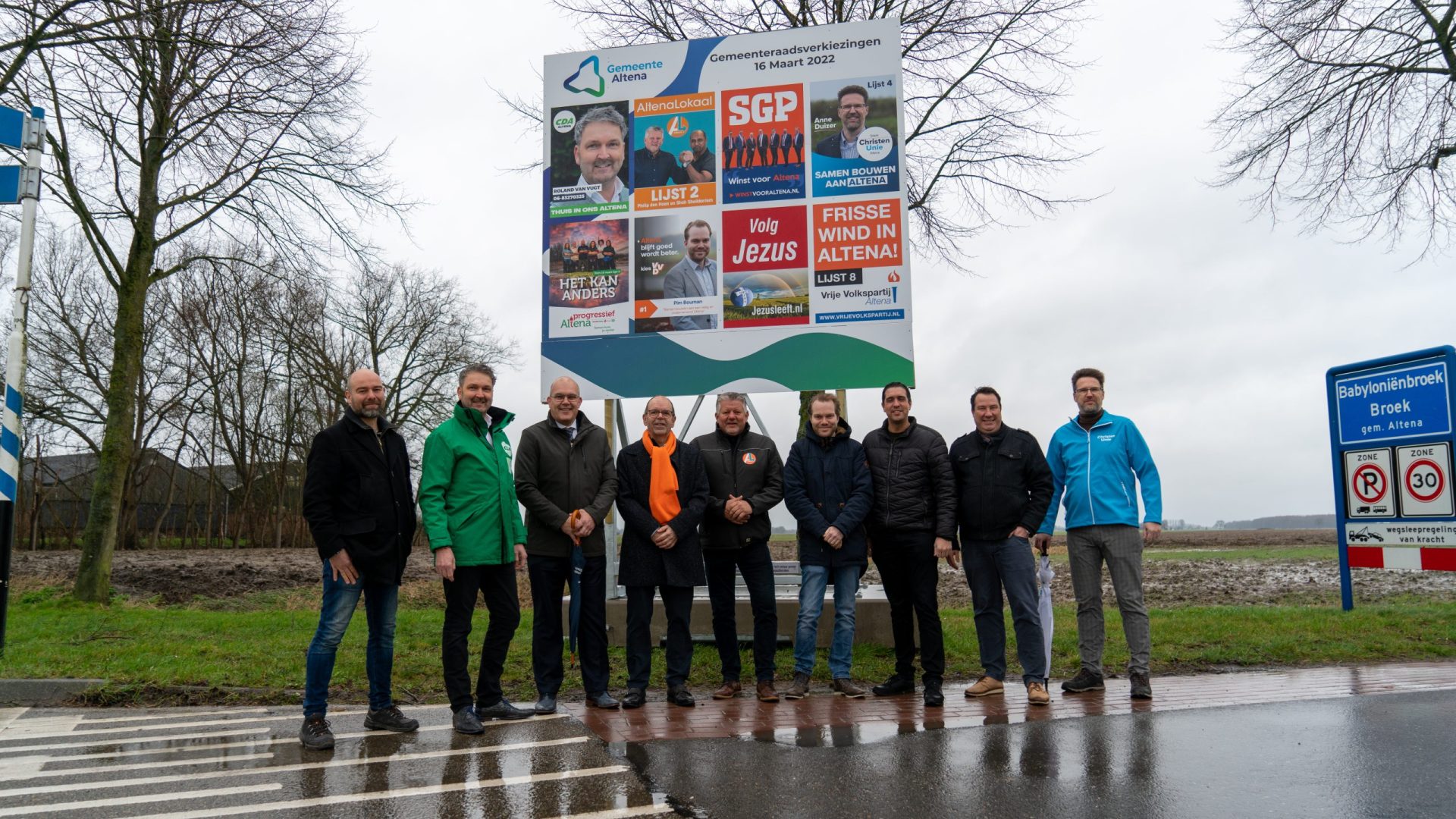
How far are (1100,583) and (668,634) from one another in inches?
114

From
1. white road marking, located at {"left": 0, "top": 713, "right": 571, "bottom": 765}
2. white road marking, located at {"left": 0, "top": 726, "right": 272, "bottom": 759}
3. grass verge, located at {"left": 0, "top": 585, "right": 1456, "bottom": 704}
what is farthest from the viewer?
grass verge, located at {"left": 0, "top": 585, "right": 1456, "bottom": 704}

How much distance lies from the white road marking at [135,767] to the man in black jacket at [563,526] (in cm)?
176

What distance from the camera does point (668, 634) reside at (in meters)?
Answer: 6.54

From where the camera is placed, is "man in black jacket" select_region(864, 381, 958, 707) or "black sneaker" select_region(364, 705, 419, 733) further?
"man in black jacket" select_region(864, 381, 958, 707)

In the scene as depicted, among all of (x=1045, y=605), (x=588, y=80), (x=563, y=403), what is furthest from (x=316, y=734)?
(x=588, y=80)

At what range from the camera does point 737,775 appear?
172 inches

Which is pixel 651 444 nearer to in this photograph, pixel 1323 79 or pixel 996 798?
pixel 996 798

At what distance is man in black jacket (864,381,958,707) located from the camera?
21.9ft

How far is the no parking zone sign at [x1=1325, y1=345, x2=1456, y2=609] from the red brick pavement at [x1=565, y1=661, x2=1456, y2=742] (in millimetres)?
2660

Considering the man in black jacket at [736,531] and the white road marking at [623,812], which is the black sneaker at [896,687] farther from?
the white road marking at [623,812]

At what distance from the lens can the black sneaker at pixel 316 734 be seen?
5051 millimetres

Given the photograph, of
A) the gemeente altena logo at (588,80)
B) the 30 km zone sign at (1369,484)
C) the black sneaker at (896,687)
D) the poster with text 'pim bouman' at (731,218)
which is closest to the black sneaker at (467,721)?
the black sneaker at (896,687)

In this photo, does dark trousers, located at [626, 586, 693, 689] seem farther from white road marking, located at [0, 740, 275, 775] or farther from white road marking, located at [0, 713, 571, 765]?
white road marking, located at [0, 740, 275, 775]

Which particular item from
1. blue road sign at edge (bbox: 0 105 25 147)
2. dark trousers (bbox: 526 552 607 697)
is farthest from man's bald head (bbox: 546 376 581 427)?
blue road sign at edge (bbox: 0 105 25 147)
